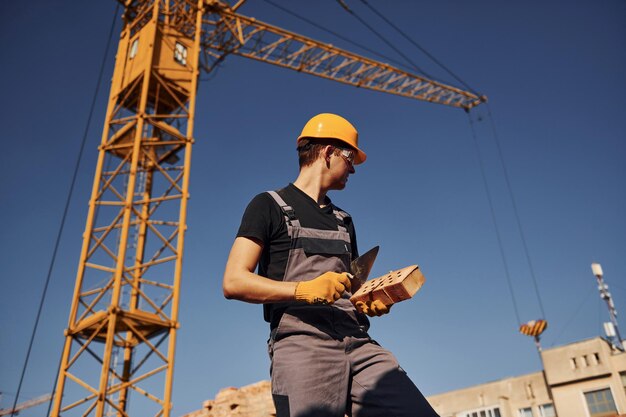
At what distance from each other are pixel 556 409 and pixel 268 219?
26662 millimetres

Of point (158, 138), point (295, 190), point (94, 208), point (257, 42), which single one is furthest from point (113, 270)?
point (257, 42)

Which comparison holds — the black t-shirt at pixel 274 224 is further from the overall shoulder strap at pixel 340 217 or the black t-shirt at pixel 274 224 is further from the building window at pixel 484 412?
the building window at pixel 484 412

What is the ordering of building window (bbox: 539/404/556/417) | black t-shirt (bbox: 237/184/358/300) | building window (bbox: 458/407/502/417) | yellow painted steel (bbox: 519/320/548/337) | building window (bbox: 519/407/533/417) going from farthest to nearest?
1. yellow painted steel (bbox: 519/320/548/337)
2. building window (bbox: 458/407/502/417)
3. building window (bbox: 519/407/533/417)
4. building window (bbox: 539/404/556/417)
5. black t-shirt (bbox: 237/184/358/300)

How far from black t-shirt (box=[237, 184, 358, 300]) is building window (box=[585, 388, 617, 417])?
25307mm

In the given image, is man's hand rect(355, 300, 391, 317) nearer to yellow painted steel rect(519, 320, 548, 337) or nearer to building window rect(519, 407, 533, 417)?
building window rect(519, 407, 533, 417)

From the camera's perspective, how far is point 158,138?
56.9ft

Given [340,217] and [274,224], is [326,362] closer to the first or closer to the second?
[274,224]

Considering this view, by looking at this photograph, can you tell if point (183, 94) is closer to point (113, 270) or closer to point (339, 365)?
point (113, 270)

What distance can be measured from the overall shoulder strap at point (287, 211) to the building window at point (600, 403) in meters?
25.4

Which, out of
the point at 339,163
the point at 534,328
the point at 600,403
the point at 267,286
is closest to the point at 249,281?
the point at 267,286

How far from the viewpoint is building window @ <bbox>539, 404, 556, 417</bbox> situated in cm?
2539

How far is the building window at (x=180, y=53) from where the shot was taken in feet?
58.4

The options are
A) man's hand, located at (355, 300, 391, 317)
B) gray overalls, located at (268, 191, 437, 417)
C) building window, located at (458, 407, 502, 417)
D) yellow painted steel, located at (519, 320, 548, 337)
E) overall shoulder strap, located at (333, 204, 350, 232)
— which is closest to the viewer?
gray overalls, located at (268, 191, 437, 417)

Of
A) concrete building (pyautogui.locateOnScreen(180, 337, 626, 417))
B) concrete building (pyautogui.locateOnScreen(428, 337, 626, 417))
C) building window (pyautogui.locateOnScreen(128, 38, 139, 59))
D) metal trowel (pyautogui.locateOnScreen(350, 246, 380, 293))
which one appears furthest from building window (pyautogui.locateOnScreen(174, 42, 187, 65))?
concrete building (pyautogui.locateOnScreen(428, 337, 626, 417))
